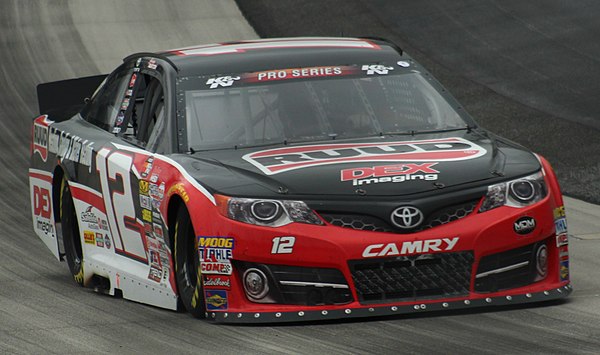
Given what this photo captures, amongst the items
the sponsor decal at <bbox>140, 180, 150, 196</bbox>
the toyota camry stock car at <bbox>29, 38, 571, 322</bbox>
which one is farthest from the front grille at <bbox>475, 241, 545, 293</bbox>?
the sponsor decal at <bbox>140, 180, 150, 196</bbox>

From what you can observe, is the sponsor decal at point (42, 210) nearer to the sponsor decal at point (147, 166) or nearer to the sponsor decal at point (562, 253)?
the sponsor decal at point (147, 166)

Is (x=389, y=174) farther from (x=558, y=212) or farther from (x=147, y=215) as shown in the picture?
(x=147, y=215)

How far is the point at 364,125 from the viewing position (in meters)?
7.96

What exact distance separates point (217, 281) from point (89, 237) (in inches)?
85.9

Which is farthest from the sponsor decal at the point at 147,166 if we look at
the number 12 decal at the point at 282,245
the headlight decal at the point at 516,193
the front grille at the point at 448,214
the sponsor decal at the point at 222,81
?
the headlight decal at the point at 516,193

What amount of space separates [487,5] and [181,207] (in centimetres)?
1381

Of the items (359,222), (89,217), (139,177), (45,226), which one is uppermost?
(359,222)

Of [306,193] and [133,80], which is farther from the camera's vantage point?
[133,80]

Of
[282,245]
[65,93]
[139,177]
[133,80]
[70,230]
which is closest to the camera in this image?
[282,245]

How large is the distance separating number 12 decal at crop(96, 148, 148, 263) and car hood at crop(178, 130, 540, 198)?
609 mm

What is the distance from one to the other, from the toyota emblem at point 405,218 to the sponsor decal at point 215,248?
31.1 inches

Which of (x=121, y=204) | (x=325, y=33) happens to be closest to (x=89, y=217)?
(x=121, y=204)

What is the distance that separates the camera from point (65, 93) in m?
10.8

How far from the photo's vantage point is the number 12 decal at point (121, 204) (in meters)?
8.05
